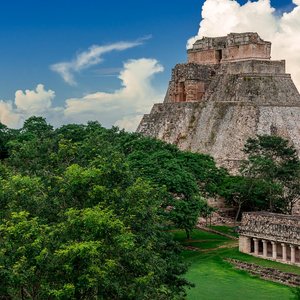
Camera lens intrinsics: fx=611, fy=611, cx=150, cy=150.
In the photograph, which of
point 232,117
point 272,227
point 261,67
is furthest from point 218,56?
point 272,227

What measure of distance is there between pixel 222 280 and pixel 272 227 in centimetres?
500

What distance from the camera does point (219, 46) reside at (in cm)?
5928

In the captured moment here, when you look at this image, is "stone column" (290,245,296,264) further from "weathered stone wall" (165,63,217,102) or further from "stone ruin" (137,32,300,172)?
"weathered stone wall" (165,63,217,102)

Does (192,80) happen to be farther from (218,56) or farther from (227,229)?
(227,229)

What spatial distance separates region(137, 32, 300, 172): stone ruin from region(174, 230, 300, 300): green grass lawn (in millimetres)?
16908

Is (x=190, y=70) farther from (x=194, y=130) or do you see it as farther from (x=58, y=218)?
(x=58, y=218)

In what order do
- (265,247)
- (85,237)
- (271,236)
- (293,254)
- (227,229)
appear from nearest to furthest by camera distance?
(85,237) < (293,254) < (271,236) < (265,247) < (227,229)

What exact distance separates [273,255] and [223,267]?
2896 millimetres

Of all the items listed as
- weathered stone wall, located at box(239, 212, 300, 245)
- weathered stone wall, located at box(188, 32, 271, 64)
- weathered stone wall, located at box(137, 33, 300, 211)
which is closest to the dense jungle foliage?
weathered stone wall, located at box(239, 212, 300, 245)

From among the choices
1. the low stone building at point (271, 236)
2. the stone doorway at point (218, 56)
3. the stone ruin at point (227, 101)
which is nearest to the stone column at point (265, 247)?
the low stone building at point (271, 236)

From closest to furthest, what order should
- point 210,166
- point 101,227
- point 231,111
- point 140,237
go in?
point 101,227
point 140,237
point 210,166
point 231,111

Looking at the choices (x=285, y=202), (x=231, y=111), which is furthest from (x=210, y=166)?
(x=231, y=111)

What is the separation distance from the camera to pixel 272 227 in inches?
1268

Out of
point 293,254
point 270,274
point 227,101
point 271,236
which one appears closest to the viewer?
point 270,274
